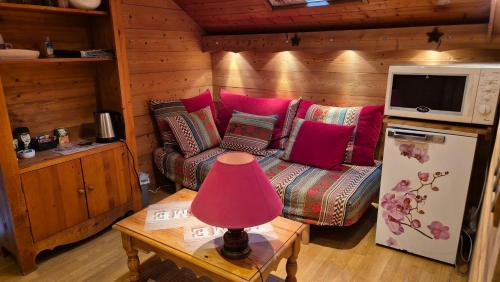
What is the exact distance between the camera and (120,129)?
2.73m

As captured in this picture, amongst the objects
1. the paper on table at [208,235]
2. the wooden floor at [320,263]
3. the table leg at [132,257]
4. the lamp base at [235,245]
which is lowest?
the wooden floor at [320,263]

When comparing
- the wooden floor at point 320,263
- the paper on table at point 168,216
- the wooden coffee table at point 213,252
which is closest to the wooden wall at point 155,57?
the wooden floor at point 320,263

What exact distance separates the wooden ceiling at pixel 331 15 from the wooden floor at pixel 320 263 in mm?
1719

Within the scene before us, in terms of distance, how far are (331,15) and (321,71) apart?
0.52 meters

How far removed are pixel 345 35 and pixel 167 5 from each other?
1753 mm

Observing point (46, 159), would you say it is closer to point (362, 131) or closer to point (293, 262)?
point (293, 262)

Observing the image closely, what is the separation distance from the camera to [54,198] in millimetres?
2303

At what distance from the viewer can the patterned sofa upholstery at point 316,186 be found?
230 cm

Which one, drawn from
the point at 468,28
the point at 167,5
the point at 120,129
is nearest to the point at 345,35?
the point at 468,28

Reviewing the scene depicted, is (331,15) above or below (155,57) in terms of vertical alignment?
above

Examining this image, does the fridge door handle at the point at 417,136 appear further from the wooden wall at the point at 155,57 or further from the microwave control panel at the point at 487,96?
the wooden wall at the point at 155,57

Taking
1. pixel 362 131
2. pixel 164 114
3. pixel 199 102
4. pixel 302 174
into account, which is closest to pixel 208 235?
pixel 302 174

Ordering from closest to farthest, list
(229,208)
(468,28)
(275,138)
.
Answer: (229,208), (468,28), (275,138)

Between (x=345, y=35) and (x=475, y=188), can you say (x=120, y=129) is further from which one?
(x=475, y=188)
